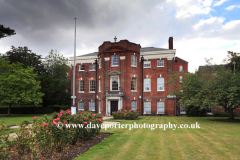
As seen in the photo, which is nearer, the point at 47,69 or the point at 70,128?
the point at 70,128

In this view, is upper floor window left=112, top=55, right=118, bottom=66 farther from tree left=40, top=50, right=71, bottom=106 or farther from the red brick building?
tree left=40, top=50, right=71, bottom=106

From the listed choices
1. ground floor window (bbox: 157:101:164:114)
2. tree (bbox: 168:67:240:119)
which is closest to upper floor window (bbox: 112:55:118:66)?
ground floor window (bbox: 157:101:164:114)

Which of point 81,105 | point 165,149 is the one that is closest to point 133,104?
point 81,105

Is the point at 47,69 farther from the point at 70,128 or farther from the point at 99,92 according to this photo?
the point at 70,128

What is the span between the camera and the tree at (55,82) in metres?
38.8

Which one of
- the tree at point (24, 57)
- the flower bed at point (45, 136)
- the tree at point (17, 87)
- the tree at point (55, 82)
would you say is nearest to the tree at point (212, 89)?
the flower bed at point (45, 136)

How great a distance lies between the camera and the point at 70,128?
8.70m

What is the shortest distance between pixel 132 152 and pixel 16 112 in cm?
3812

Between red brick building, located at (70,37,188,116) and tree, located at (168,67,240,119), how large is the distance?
303 inches

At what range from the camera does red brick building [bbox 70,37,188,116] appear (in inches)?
1147

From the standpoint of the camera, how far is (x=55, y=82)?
133 feet


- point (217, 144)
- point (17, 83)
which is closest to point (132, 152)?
point (217, 144)

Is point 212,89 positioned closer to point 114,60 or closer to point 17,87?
point 114,60

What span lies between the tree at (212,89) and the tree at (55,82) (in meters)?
27.7
